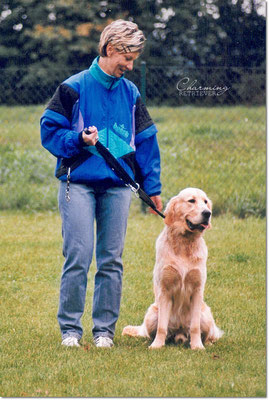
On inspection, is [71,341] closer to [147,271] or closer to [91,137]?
[91,137]

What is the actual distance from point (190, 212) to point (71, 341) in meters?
1.14

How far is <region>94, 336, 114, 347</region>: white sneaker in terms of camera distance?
399 centimetres

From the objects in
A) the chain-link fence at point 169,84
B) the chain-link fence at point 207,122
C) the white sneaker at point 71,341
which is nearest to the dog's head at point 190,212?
the white sneaker at point 71,341

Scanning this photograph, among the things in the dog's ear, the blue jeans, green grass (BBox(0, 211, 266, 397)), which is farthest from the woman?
green grass (BBox(0, 211, 266, 397))

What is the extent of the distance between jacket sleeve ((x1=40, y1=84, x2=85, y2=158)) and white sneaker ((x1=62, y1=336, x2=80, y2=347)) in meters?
1.19

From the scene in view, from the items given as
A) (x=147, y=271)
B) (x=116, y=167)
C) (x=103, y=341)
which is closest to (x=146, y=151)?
(x=116, y=167)

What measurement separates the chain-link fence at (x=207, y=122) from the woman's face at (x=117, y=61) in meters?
4.43

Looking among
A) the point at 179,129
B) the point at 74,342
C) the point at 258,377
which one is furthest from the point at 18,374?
the point at 179,129

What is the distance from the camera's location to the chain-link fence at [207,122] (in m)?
8.40

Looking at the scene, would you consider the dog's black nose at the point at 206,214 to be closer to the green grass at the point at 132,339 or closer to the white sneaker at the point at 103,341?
the green grass at the point at 132,339

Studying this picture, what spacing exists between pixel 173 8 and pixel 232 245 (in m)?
5.44

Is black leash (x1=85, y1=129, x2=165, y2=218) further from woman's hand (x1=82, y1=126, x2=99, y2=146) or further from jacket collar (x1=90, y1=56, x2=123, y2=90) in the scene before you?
jacket collar (x1=90, y1=56, x2=123, y2=90)

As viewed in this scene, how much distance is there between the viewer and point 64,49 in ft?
45.6

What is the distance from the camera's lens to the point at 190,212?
395 centimetres
